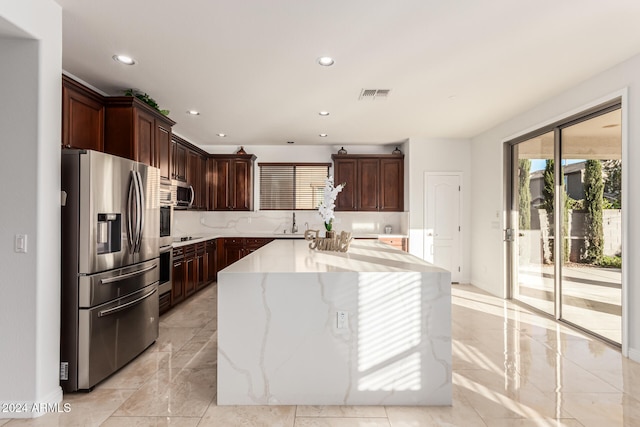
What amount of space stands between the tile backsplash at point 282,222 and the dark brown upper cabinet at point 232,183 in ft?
1.14

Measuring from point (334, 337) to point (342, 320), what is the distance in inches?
4.8

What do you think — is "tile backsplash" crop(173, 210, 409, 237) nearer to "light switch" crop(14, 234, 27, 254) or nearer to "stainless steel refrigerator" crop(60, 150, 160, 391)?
"stainless steel refrigerator" crop(60, 150, 160, 391)

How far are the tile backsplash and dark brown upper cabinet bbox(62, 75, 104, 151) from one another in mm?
3335

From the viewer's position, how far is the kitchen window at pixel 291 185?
661 centimetres

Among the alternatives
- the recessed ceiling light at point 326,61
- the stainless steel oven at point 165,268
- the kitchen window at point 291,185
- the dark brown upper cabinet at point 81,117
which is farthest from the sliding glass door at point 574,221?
the dark brown upper cabinet at point 81,117

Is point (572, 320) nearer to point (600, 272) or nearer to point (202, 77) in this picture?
point (600, 272)

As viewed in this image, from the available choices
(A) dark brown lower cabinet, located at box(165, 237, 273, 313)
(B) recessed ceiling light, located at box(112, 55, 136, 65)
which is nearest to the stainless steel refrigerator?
(B) recessed ceiling light, located at box(112, 55, 136, 65)

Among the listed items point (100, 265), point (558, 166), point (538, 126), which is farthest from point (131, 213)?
point (538, 126)

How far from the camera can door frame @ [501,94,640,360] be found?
305 cm

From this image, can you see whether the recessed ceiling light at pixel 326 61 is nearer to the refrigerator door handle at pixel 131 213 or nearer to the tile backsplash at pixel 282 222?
the refrigerator door handle at pixel 131 213

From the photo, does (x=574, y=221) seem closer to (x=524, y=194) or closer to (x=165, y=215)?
(x=524, y=194)

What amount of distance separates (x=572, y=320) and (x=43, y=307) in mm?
4924

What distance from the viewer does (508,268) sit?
5.07 meters

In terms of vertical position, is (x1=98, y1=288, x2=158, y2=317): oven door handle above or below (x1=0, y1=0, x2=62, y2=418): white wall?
below
